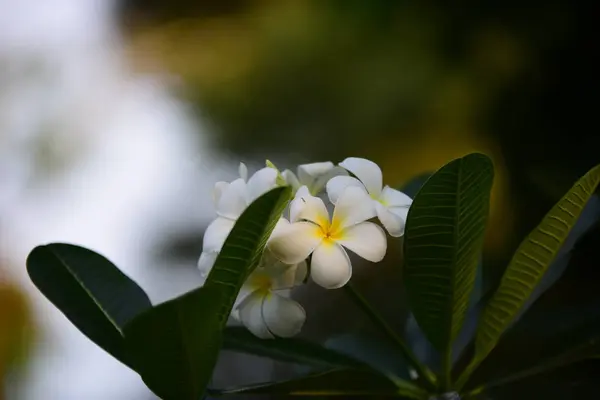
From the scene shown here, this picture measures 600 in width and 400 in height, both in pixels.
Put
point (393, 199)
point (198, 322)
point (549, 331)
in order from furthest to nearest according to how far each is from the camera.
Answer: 1. point (549, 331)
2. point (393, 199)
3. point (198, 322)

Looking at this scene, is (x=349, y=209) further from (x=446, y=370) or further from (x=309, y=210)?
(x=446, y=370)

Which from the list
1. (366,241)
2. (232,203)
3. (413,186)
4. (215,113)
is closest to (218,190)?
(232,203)

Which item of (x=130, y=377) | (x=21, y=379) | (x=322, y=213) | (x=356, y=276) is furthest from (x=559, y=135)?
(x=21, y=379)

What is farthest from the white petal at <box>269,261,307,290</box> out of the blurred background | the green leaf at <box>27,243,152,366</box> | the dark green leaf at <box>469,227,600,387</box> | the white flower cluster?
the blurred background

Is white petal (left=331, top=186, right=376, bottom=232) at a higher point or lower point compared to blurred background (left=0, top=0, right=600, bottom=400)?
lower

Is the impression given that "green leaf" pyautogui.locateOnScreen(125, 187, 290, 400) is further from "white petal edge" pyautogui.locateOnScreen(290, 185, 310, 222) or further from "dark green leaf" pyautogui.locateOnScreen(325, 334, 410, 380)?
"dark green leaf" pyautogui.locateOnScreen(325, 334, 410, 380)
